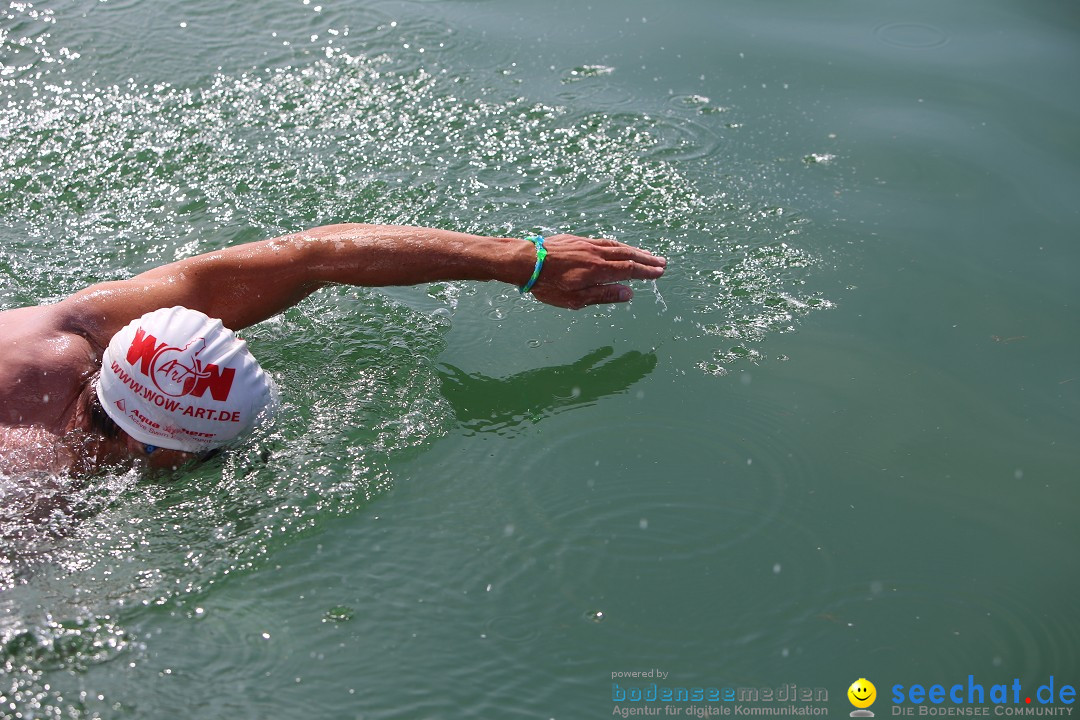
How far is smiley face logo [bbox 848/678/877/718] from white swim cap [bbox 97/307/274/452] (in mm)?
2388

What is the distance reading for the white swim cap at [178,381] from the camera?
3719 millimetres

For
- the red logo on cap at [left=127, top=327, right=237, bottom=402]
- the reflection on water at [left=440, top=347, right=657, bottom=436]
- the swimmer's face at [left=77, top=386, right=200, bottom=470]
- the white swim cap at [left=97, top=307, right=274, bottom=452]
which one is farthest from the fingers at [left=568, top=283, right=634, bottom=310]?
the swimmer's face at [left=77, top=386, right=200, bottom=470]

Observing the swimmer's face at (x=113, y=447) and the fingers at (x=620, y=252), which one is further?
the fingers at (x=620, y=252)

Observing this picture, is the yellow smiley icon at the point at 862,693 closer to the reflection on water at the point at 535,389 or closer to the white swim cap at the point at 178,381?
the reflection on water at the point at 535,389

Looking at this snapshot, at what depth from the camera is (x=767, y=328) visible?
16.0 feet

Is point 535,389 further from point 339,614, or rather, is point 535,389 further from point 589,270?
point 339,614

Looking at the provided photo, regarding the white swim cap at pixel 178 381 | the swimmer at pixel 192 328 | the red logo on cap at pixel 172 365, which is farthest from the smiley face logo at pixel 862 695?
the red logo on cap at pixel 172 365

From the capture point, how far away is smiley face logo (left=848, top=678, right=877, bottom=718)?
132 inches

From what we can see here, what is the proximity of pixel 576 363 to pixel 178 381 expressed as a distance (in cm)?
182

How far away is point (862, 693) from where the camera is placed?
11.2 feet

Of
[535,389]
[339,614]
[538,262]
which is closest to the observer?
[339,614]

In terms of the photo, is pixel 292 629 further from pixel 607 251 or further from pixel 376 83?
pixel 376 83

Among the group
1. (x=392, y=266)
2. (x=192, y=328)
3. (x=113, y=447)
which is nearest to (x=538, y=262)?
(x=392, y=266)

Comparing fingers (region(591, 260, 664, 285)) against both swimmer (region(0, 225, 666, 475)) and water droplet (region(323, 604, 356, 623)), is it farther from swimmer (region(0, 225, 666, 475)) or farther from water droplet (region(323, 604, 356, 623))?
water droplet (region(323, 604, 356, 623))
